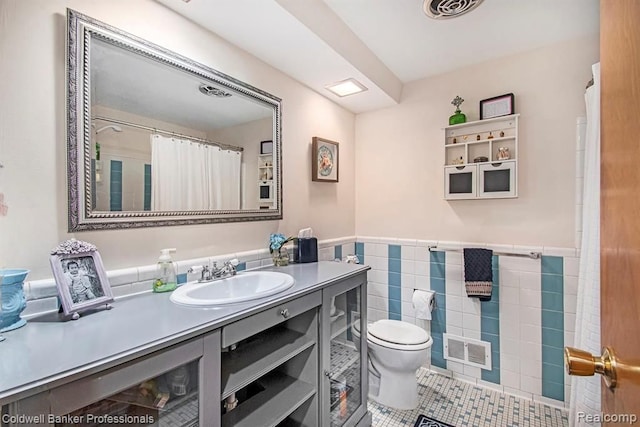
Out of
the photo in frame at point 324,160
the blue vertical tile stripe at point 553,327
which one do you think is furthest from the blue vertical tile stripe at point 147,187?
the blue vertical tile stripe at point 553,327

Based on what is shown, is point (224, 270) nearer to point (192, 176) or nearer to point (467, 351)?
point (192, 176)

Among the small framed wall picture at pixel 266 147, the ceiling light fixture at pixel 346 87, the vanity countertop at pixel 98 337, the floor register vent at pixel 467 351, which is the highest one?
the ceiling light fixture at pixel 346 87

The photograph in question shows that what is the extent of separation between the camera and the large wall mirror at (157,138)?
1.08 metres

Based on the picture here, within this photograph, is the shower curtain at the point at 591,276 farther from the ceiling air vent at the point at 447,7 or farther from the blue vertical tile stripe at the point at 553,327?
the ceiling air vent at the point at 447,7

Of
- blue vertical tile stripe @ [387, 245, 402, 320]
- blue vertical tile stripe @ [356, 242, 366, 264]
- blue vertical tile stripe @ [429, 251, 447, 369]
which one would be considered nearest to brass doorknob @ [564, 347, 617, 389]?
blue vertical tile stripe @ [429, 251, 447, 369]

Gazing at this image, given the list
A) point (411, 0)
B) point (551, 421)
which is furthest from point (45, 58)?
point (551, 421)

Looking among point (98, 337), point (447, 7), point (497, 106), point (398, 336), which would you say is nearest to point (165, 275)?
point (98, 337)

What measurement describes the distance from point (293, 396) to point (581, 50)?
8.23 ft

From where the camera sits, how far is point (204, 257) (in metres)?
1.49

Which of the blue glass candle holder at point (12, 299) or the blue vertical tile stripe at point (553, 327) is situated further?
the blue vertical tile stripe at point (553, 327)

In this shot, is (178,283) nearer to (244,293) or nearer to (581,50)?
(244,293)

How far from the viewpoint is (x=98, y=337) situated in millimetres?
819

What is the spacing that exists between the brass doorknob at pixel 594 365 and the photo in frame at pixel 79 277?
4.22 feet

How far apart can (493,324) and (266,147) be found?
192 centimetres
